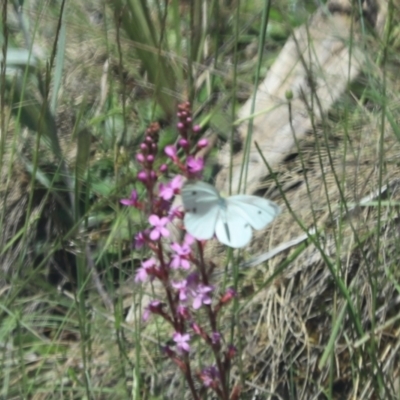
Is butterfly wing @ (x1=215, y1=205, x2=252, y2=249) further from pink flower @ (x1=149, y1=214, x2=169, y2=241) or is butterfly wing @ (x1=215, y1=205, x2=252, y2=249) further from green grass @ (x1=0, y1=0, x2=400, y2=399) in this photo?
green grass @ (x1=0, y1=0, x2=400, y2=399)

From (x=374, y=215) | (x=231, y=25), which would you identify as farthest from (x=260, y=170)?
(x=231, y=25)

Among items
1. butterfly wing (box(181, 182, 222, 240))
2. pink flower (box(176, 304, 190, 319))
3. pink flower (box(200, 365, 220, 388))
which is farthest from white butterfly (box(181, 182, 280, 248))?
pink flower (box(200, 365, 220, 388))

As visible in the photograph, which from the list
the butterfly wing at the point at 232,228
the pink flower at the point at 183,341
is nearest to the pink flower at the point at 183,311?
the pink flower at the point at 183,341

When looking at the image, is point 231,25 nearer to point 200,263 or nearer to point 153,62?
point 153,62

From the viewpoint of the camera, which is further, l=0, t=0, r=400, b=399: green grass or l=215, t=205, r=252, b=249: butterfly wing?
l=0, t=0, r=400, b=399: green grass

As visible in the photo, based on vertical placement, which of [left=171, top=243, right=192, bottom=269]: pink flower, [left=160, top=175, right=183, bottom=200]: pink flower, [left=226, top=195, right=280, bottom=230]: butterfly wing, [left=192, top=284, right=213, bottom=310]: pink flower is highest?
[left=160, top=175, right=183, bottom=200]: pink flower

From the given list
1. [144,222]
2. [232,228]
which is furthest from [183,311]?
[144,222]
